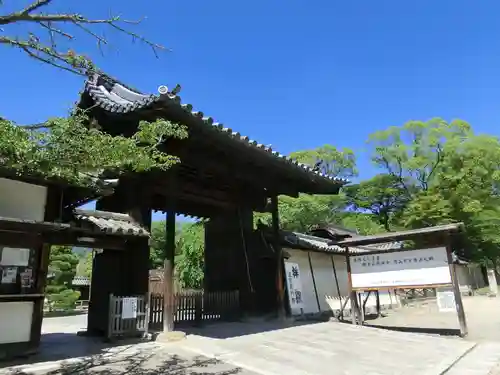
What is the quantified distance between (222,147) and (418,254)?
659 centimetres

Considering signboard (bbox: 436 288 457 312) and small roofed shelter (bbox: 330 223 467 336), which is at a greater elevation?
small roofed shelter (bbox: 330 223 467 336)

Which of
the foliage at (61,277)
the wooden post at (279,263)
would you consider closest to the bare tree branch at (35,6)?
the wooden post at (279,263)

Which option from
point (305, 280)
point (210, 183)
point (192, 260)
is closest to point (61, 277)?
point (192, 260)

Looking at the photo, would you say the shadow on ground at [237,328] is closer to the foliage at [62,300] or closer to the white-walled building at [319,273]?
the white-walled building at [319,273]

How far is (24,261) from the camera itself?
6.89m

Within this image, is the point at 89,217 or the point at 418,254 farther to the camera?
the point at 418,254

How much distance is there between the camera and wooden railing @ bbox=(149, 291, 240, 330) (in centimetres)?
1028

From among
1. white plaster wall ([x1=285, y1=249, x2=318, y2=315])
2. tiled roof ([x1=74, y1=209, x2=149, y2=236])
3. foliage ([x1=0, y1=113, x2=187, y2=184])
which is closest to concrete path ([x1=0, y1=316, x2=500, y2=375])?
tiled roof ([x1=74, y1=209, x2=149, y2=236])

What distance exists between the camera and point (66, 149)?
14.4 ft

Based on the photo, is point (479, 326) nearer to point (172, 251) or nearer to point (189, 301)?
point (189, 301)

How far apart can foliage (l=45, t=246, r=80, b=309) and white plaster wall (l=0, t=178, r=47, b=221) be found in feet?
58.3

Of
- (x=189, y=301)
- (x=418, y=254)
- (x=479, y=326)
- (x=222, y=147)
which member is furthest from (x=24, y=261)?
(x=479, y=326)

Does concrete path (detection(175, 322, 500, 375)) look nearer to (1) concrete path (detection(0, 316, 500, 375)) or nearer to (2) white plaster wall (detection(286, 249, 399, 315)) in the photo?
(1) concrete path (detection(0, 316, 500, 375))

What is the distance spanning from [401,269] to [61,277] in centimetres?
2046
